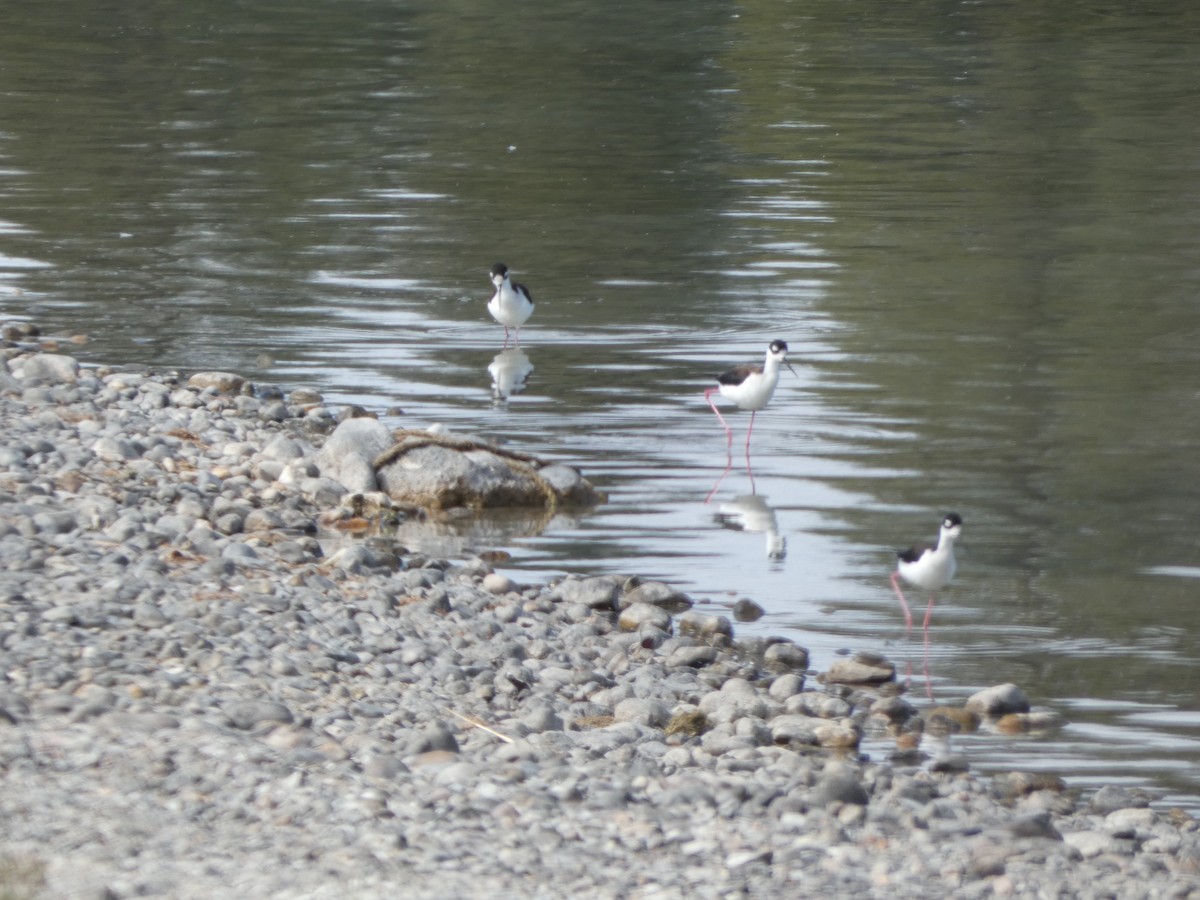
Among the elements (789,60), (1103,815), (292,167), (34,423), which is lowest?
(1103,815)

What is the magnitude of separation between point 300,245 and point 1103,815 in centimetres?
1624

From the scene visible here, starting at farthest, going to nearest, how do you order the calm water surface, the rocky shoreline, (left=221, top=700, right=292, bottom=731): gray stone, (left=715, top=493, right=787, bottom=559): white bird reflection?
(left=715, top=493, right=787, bottom=559): white bird reflection, the calm water surface, (left=221, top=700, right=292, bottom=731): gray stone, the rocky shoreline

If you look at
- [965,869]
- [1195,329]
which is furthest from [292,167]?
[965,869]

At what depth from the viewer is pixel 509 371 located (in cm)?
1766

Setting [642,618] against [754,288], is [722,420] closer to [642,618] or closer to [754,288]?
[642,618]

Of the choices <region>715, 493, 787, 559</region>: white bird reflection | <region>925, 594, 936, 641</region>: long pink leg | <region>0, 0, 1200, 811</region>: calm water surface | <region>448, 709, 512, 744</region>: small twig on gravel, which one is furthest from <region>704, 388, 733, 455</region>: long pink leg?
<region>448, 709, 512, 744</region>: small twig on gravel

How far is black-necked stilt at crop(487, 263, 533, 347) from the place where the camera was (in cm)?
1794

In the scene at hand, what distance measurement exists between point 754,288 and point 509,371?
166 inches

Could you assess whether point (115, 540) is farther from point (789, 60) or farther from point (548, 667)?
point (789, 60)

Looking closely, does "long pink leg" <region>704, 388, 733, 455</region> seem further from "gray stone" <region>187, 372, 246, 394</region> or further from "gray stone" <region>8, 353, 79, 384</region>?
"gray stone" <region>8, 353, 79, 384</region>

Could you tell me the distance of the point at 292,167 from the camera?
29359mm

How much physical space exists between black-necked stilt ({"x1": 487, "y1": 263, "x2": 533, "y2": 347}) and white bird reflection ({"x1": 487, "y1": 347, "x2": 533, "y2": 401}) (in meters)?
0.32

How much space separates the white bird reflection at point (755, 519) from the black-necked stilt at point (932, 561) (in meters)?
1.48

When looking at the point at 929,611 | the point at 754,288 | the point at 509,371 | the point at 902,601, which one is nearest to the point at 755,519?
the point at 902,601
